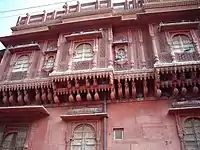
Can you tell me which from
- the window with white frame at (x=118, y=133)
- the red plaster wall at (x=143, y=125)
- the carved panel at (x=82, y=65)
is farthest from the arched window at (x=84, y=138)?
the carved panel at (x=82, y=65)

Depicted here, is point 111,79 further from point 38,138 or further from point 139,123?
point 38,138

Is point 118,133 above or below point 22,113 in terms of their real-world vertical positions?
below

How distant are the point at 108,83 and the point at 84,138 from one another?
2027mm

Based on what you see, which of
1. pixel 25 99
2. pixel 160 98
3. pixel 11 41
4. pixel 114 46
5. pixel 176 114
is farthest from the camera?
pixel 11 41

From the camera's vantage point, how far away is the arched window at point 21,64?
9773 mm

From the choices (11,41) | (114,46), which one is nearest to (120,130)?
(114,46)

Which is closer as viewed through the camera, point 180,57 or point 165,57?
point 180,57

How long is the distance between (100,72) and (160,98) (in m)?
2.23

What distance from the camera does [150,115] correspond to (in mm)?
7641

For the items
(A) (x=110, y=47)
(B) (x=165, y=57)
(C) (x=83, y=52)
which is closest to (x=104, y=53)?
(A) (x=110, y=47)

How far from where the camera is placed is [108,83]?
814 centimetres

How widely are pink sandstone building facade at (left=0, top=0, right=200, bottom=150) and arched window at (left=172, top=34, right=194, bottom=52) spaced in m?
0.04

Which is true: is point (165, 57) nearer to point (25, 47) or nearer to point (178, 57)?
point (178, 57)

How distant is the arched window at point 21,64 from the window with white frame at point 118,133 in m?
4.64
